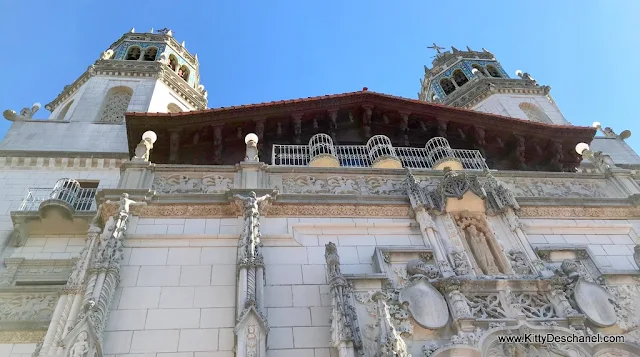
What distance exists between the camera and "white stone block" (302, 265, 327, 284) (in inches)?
362

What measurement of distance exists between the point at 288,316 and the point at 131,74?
16.9 m

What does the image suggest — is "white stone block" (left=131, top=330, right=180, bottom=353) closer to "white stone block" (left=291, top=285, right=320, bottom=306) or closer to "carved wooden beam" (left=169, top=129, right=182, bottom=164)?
"white stone block" (left=291, top=285, right=320, bottom=306)

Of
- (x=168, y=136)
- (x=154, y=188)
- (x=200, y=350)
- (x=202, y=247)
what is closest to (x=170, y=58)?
(x=168, y=136)

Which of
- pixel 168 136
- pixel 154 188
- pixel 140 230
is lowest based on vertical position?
pixel 140 230

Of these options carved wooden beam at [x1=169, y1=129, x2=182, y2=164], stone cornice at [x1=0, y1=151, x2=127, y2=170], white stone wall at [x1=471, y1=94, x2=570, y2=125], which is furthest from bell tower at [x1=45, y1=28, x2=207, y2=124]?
white stone wall at [x1=471, y1=94, x2=570, y2=125]

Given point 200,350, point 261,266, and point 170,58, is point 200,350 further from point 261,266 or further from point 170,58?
point 170,58

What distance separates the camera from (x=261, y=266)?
346 inches

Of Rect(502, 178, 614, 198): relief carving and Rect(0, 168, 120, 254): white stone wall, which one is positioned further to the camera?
Rect(0, 168, 120, 254): white stone wall

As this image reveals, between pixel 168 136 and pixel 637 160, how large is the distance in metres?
17.8

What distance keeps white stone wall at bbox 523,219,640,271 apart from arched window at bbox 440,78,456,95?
59.1 ft

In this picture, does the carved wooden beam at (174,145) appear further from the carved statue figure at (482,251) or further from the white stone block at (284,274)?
the carved statue figure at (482,251)

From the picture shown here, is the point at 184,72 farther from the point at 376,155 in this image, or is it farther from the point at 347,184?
the point at 347,184

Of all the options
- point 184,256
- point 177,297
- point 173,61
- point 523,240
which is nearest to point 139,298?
point 177,297

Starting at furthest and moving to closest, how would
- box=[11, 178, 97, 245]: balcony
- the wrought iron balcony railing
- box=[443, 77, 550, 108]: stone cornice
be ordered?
1. box=[443, 77, 550, 108]: stone cornice
2. the wrought iron balcony railing
3. box=[11, 178, 97, 245]: balcony
